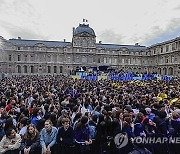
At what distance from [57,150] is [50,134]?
22.8 inches

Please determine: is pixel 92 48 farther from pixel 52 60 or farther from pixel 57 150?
pixel 57 150

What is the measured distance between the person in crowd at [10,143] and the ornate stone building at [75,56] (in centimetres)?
6225

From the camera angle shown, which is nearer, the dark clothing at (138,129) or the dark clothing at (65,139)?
the dark clothing at (65,139)

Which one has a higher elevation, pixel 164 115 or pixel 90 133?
pixel 164 115

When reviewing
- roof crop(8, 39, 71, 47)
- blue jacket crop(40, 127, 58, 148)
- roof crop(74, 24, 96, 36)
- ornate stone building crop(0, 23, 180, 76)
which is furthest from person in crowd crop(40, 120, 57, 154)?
roof crop(8, 39, 71, 47)

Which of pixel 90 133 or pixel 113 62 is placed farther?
pixel 113 62

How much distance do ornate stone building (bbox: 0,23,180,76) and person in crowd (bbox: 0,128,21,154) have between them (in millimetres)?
62251

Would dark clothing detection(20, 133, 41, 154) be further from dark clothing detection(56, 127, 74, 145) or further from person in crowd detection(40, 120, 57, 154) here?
dark clothing detection(56, 127, 74, 145)

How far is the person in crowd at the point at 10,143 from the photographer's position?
5180mm

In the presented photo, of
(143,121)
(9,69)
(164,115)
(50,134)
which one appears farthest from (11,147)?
(9,69)

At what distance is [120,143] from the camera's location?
615 centimetres

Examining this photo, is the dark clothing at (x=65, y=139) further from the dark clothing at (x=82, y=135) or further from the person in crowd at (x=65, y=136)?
the dark clothing at (x=82, y=135)

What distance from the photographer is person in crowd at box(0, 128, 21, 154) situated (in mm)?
5180

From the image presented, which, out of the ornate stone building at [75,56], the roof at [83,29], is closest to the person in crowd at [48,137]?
the ornate stone building at [75,56]
